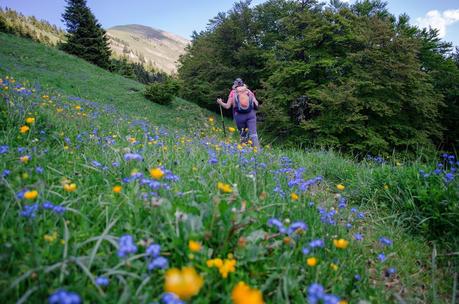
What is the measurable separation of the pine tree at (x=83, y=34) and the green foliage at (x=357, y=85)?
1735 cm

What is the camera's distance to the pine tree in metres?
23.7

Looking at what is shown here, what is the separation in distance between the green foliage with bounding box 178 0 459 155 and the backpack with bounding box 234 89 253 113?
5.11m

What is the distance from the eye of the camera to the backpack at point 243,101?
21.1 feet

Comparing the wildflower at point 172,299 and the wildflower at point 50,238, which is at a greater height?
the wildflower at point 172,299

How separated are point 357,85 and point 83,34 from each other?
24007mm

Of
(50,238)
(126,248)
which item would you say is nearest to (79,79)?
(50,238)

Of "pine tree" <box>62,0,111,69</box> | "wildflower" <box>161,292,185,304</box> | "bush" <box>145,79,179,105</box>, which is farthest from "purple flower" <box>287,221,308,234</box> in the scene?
"pine tree" <box>62,0,111,69</box>

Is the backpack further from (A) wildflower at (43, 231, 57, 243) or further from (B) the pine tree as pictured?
(B) the pine tree

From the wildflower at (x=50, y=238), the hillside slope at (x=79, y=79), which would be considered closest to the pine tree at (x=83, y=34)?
the hillside slope at (x=79, y=79)

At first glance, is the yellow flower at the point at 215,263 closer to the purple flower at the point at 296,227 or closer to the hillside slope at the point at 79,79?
the purple flower at the point at 296,227

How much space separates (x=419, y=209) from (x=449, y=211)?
0.31 m

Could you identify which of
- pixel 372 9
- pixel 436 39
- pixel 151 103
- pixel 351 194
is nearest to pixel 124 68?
pixel 151 103

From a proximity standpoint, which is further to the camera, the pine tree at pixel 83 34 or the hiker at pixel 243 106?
the pine tree at pixel 83 34

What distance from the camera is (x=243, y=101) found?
253 inches
